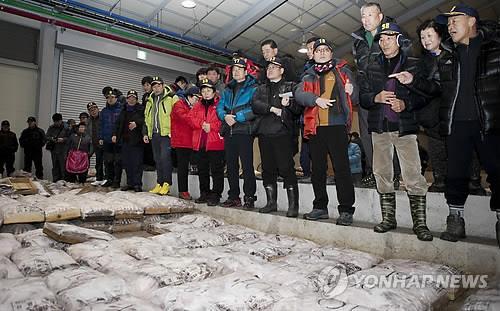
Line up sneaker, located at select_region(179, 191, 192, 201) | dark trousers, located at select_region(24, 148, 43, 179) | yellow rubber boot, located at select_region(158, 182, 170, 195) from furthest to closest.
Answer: dark trousers, located at select_region(24, 148, 43, 179) < yellow rubber boot, located at select_region(158, 182, 170, 195) < sneaker, located at select_region(179, 191, 192, 201)

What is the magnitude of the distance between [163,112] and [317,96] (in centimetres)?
268

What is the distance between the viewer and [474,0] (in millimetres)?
8945

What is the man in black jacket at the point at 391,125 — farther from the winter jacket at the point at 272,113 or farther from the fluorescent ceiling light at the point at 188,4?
the fluorescent ceiling light at the point at 188,4

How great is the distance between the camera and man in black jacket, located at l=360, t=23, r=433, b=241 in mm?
2715

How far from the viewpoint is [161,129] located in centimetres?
505

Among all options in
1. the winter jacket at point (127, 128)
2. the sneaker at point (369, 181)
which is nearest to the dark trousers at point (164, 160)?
the winter jacket at point (127, 128)

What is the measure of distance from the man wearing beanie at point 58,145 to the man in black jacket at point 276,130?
565 centimetres

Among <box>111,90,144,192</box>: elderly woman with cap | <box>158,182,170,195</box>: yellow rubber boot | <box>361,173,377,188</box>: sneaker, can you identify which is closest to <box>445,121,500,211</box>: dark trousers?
<box>361,173,377,188</box>: sneaker

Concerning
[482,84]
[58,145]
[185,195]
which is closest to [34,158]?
[58,145]

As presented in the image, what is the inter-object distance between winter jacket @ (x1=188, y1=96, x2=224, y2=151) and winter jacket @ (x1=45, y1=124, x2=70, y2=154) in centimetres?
447

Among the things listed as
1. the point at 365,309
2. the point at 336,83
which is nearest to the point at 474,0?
the point at 336,83

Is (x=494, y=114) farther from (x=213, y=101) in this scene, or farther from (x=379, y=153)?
(x=213, y=101)

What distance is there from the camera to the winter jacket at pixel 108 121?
19.7 feet

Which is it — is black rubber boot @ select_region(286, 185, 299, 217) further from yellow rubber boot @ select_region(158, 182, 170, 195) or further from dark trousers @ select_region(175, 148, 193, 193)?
yellow rubber boot @ select_region(158, 182, 170, 195)
